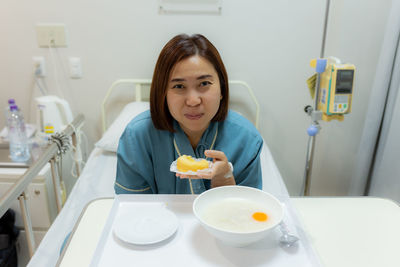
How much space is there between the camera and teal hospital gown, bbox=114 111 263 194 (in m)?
1.26

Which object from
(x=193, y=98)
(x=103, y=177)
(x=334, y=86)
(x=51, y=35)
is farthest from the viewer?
(x=51, y=35)

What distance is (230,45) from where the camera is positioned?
210cm

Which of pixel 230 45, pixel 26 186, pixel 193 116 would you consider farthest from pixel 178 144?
pixel 230 45

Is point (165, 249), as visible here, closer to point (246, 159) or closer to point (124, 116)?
point (246, 159)

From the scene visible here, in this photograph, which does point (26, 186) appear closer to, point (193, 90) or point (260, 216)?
point (193, 90)

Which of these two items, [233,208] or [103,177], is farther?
[103,177]

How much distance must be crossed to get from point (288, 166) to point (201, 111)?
4.81 ft

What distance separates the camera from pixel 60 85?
220 centimetres

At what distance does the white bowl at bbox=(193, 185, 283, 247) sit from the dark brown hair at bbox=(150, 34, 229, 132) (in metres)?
0.43

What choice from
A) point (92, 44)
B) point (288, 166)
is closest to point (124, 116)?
point (92, 44)

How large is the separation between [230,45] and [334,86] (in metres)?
0.76

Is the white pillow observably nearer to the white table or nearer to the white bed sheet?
the white bed sheet

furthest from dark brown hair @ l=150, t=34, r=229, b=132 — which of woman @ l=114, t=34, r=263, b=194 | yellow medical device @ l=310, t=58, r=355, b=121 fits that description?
yellow medical device @ l=310, t=58, r=355, b=121

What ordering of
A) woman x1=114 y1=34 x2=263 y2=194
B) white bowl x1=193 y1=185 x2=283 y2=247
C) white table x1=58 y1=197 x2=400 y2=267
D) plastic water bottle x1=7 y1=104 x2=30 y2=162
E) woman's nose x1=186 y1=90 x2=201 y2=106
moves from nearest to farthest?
1. white bowl x1=193 y1=185 x2=283 y2=247
2. white table x1=58 y1=197 x2=400 y2=267
3. woman's nose x1=186 y1=90 x2=201 y2=106
4. woman x1=114 y1=34 x2=263 y2=194
5. plastic water bottle x1=7 y1=104 x2=30 y2=162
